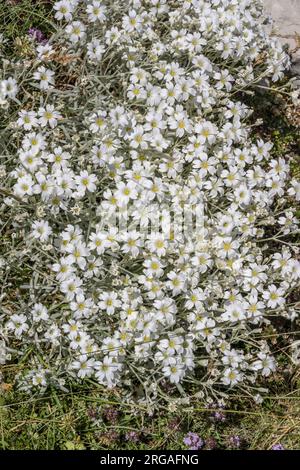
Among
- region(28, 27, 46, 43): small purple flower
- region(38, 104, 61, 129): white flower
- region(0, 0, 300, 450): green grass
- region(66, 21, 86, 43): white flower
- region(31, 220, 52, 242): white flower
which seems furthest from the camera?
region(28, 27, 46, 43): small purple flower

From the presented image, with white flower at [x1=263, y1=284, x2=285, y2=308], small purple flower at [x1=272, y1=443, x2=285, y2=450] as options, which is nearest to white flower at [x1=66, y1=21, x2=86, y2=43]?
white flower at [x1=263, y1=284, x2=285, y2=308]

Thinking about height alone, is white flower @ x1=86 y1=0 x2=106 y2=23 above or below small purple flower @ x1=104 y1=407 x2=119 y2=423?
above

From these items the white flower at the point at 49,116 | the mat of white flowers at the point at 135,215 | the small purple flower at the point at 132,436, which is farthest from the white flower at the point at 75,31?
the small purple flower at the point at 132,436

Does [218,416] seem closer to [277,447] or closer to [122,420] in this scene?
[277,447]

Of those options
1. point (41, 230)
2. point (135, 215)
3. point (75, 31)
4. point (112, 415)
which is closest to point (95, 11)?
point (75, 31)

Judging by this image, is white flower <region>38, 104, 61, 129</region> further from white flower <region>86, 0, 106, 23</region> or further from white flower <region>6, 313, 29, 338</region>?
white flower <region>6, 313, 29, 338</region>

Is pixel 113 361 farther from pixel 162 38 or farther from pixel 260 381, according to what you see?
pixel 162 38

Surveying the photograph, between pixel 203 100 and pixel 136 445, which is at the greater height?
pixel 203 100

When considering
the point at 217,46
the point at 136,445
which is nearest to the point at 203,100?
the point at 217,46
